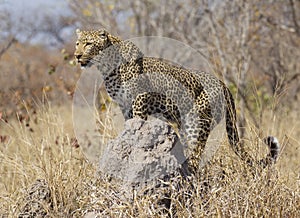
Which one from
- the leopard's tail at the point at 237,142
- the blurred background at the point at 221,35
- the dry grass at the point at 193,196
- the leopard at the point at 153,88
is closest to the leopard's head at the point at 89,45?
the leopard at the point at 153,88

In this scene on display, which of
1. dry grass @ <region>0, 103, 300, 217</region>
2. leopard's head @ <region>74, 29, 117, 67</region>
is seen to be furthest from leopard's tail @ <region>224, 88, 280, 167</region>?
leopard's head @ <region>74, 29, 117, 67</region>

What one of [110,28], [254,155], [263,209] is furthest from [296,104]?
[263,209]

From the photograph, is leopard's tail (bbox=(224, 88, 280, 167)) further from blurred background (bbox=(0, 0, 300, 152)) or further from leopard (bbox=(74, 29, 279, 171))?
blurred background (bbox=(0, 0, 300, 152))

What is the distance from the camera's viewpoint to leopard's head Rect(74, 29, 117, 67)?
11.4ft

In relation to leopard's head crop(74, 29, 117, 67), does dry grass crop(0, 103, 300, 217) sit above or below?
below

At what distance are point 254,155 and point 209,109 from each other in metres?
0.52

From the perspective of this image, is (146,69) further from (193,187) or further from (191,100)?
(193,187)

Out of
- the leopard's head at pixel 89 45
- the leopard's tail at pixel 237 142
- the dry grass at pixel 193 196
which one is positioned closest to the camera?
the dry grass at pixel 193 196

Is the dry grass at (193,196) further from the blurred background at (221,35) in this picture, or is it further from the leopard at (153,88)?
the blurred background at (221,35)

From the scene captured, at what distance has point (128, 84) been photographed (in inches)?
141

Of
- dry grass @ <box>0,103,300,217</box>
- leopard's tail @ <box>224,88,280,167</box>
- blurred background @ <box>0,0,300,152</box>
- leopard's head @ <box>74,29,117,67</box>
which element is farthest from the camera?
blurred background @ <box>0,0,300,152</box>

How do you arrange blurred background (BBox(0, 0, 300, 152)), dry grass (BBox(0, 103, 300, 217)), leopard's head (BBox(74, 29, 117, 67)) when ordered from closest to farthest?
1. dry grass (BBox(0, 103, 300, 217))
2. leopard's head (BBox(74, 29, 117, 67))
3. blurred background (BBox(0, 0, 300, 152))

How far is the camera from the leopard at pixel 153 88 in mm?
3549

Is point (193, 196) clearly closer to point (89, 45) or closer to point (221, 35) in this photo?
point (89, 45)
